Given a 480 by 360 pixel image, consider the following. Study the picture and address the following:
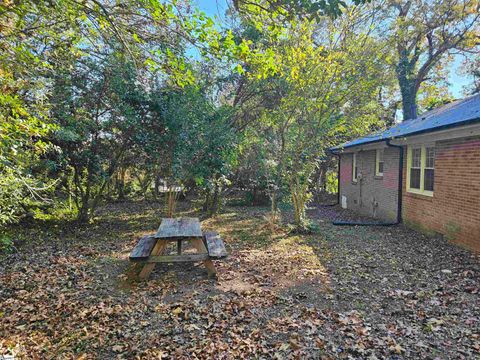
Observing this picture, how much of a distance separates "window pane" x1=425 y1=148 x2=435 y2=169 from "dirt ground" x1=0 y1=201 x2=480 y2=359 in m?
2.38

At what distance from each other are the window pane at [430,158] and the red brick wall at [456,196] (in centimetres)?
40

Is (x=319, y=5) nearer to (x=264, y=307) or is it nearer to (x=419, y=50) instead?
(x=264, y=307)

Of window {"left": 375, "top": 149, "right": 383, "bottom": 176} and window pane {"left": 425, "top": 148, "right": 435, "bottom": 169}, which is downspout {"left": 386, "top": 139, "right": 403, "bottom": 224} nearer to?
window pane {"left": 425, "top": 148, "right": 435, "bottom": 169}

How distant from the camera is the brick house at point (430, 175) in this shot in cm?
646

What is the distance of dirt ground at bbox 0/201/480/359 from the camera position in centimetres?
313

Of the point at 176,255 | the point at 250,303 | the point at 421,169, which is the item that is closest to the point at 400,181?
the point at 421,169

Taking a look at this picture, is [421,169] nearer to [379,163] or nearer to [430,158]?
[430,158]

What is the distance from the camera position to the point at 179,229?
5645mm

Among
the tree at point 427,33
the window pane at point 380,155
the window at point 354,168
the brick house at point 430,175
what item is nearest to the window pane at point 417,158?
the brick house at point 430,175

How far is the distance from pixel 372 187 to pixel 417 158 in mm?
2944

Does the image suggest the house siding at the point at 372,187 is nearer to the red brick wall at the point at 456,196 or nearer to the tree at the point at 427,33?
the red brick wall at the point at 456,196

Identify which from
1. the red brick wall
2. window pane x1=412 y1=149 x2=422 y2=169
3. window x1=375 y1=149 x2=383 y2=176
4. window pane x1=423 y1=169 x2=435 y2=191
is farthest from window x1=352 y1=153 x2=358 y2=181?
the red brick wall

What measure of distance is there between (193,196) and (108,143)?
9429 millimetres

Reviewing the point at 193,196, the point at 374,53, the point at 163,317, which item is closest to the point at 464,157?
the point at 374,53
